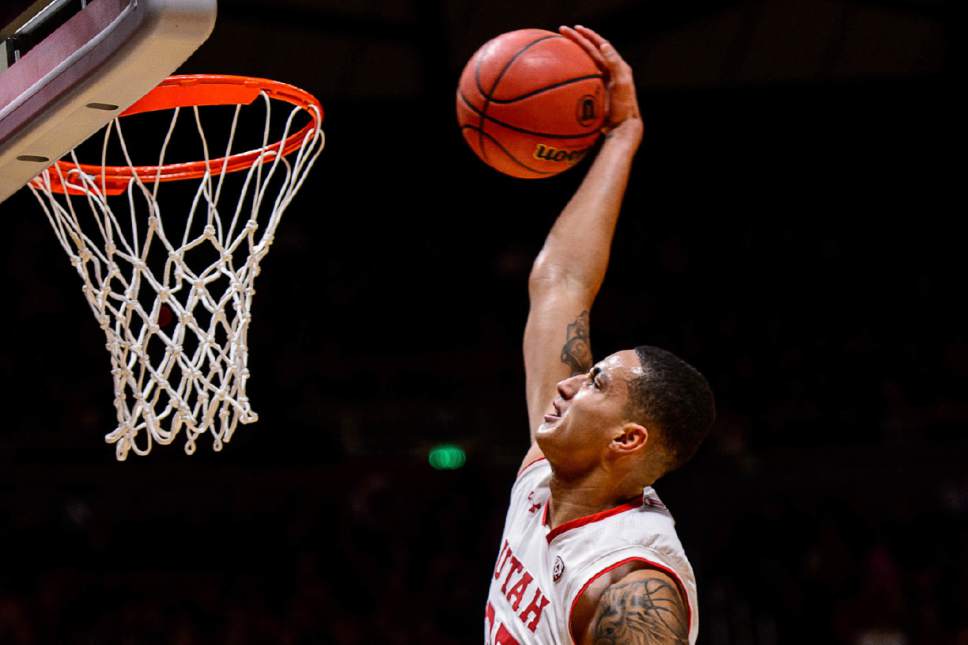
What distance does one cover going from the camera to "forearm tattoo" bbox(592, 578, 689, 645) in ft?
7.00

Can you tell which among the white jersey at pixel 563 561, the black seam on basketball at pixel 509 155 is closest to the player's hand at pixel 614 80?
the black seam on basketball at pixel 509 155

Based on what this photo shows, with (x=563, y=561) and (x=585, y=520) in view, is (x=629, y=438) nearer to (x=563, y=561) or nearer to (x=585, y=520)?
(x=585, y=520)

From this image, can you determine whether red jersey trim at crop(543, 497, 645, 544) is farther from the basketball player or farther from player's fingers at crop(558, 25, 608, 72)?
player's fingers at crop(558, 25, 608, 72)

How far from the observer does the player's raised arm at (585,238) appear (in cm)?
289

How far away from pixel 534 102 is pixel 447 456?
5774 mm

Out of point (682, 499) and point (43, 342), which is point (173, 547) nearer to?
point (43, 342)

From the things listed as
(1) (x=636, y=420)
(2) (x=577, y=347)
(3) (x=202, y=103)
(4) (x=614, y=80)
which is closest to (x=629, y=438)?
(1) (x=636, y=420)

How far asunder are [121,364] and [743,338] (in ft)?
22.5

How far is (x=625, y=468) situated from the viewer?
2537 millimetres

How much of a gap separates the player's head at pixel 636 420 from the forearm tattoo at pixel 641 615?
1.13 feet

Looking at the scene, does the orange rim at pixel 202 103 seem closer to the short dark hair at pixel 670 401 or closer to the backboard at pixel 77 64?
the backboard at pixel 77 64

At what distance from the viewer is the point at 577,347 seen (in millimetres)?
2865

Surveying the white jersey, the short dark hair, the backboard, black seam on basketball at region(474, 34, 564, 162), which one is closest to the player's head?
the short dark hair

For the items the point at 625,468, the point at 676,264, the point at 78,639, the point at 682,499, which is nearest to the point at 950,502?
the point at 682,499
